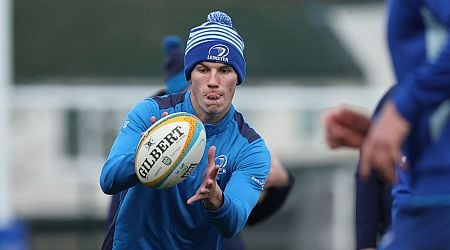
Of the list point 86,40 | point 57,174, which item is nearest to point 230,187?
point 57,174

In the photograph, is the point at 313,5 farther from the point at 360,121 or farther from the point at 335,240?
the point at 360,121

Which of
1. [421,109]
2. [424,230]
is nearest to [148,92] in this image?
[424,230]

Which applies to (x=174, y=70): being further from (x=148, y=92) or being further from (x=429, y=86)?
(x=148, y=92)

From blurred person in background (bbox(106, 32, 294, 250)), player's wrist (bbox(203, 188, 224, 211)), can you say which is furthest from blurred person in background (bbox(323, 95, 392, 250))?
player's wrist (bbox(203, 188, 224, 211))

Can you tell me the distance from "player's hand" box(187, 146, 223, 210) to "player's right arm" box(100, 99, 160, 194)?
30 centimetres

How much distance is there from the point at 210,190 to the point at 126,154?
48 cm

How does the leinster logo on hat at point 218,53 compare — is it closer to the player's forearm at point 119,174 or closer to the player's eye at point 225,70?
the player's eye at point 225,70

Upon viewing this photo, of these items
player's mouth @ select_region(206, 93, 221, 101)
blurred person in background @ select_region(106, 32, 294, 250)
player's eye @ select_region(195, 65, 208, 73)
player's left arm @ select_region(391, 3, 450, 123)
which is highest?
player's left arm @ select_region(391, 3, 450, 123)

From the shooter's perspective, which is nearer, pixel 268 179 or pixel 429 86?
pixel 429 86

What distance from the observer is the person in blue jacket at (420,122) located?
442 cm

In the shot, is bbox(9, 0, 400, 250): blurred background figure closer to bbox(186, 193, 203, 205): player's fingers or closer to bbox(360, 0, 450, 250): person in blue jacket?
bbox(186, 193, 203, 205): player's fingers

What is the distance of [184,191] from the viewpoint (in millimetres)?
5996

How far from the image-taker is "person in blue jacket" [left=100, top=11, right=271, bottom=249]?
5.93 m

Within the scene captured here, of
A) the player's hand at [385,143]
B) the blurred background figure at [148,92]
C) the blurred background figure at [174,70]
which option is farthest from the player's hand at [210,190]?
the blurred background figure at [148,92]
